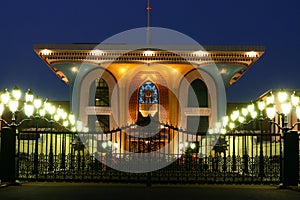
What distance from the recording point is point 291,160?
13797 millimetres

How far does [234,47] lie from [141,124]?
3054 centimetres

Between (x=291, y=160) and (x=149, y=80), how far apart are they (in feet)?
128

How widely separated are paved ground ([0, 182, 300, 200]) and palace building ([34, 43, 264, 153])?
1202 inches

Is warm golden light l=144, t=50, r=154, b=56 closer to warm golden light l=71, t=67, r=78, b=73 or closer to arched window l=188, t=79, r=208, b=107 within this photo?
warm golden light l=71, t=67, r=78, b=73

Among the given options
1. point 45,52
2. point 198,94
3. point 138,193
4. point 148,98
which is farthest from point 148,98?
point 138,193

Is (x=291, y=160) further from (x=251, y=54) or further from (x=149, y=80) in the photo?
(x=149, y=80)

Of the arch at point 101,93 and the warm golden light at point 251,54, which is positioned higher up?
the warm golden light at point 251,54

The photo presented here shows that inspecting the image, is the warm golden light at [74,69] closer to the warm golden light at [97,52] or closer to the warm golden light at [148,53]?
the warm golden light at [97,52]

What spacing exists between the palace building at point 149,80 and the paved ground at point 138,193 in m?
30.5

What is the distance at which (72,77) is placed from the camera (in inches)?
1943

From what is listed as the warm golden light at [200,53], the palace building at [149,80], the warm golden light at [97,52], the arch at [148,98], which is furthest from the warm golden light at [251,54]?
the warm golden light at [97,52]

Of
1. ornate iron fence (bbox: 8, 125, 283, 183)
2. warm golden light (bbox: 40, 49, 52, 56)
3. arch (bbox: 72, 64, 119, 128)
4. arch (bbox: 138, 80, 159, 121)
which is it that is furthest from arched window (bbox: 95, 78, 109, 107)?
ornate iron fence (bbox: 8, 125, 283, 183)

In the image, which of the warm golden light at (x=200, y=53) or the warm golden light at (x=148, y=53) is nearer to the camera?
the warm golden light at (x=200, y=53)

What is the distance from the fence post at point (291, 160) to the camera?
543 inches
